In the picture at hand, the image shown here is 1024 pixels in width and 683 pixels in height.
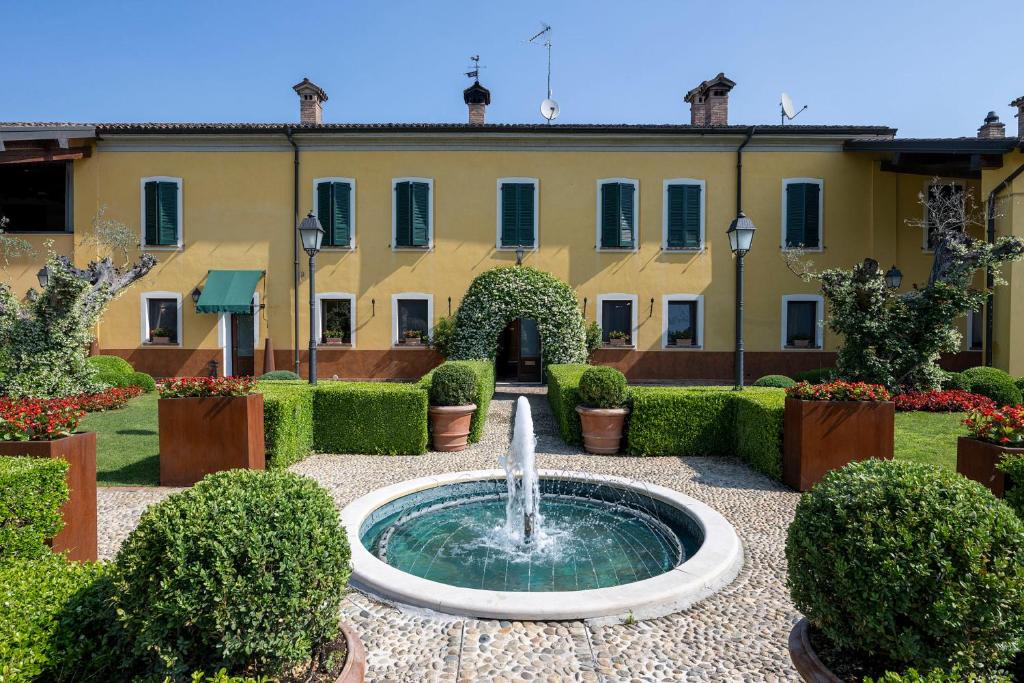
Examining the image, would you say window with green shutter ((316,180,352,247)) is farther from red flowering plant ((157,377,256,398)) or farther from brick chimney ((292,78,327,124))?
red flowering plant ((157,377,256,398))

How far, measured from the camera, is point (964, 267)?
1179 centimetres

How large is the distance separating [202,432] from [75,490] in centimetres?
233

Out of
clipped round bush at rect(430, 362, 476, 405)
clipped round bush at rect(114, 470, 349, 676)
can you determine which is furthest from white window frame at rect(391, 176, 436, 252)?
clipped round bush at rect(114, 470, 349, 676)

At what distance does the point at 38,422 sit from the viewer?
437 centimetres

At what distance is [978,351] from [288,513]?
20.1 meters

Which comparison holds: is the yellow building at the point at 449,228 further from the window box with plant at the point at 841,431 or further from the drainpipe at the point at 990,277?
the window box with plant at the point at 841,431

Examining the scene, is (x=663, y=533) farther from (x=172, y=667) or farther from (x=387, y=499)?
(x=172, y=667)

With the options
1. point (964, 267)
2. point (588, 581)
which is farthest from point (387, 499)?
point (964, 267)

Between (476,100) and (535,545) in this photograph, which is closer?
(535,545)

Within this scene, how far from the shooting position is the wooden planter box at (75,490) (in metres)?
4.16

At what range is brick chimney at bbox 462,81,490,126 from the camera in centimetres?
1734

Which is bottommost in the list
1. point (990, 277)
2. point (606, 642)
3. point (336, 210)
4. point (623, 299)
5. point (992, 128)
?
point (606, 642)

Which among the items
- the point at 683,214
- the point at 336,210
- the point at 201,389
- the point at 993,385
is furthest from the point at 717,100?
the point at 201,389

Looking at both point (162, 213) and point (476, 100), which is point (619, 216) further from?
point (162, 213)
